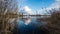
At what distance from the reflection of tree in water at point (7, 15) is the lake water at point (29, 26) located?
10 cm

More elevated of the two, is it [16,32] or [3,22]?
[3,22]

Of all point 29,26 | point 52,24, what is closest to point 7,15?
point 29,26

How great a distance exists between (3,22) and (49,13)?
1.99 ft

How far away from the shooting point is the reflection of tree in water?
1657mm

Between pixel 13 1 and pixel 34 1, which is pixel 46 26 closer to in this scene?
pixel 34 1

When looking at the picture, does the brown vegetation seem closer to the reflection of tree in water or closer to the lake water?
the lake water

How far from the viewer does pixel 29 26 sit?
1610mm

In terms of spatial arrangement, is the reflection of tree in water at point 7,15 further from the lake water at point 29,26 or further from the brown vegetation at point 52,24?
the brown vegetation at point 52,24

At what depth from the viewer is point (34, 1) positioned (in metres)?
1.64

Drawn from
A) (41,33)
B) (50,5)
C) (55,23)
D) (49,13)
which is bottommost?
(41,33)

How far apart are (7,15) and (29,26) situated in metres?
0.33

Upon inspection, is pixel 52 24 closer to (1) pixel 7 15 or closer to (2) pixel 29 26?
(2) pixel 29 26

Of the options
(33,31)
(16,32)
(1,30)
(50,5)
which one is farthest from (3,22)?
(50,5)

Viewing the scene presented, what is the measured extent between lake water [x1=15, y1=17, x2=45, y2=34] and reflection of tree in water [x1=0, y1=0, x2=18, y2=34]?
97 millimetres
